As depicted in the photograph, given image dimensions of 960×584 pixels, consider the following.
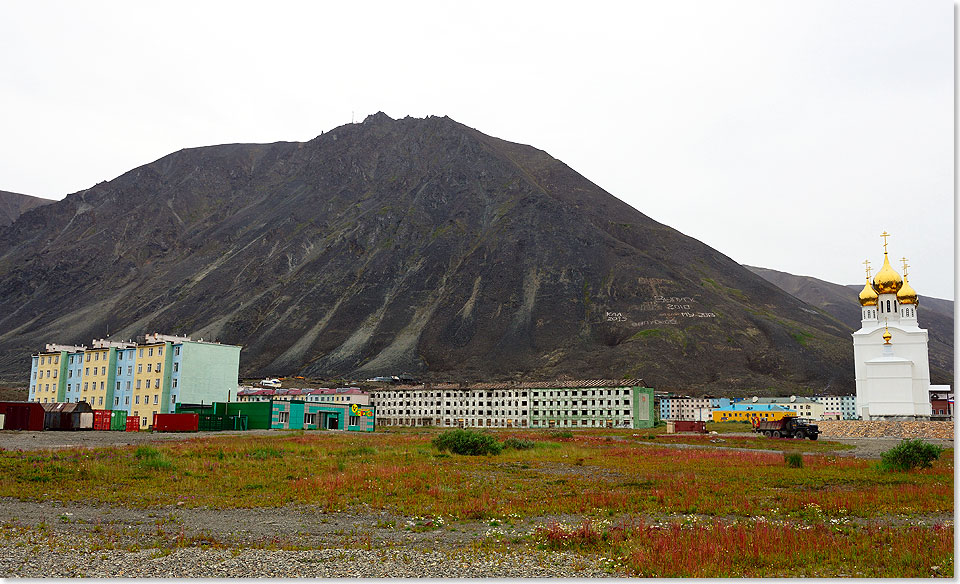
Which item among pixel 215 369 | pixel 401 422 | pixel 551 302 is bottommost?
pixel 401 422

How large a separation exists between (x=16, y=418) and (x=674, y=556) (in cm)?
6651

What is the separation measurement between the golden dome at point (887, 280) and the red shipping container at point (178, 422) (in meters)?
78.8

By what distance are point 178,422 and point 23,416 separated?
12.5m

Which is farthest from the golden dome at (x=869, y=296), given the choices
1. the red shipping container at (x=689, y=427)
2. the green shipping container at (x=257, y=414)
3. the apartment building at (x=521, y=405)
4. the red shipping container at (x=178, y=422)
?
the red shipping container at (x=178, y=422)

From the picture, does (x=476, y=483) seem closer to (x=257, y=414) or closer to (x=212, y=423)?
(x=212, y=423)

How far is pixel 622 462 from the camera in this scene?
34.8 metres

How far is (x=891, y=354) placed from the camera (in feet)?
271

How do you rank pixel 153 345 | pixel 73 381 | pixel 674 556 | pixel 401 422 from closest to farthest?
pixel 674 556, pixel 153 345, pixel 73 381, pixel 401 422

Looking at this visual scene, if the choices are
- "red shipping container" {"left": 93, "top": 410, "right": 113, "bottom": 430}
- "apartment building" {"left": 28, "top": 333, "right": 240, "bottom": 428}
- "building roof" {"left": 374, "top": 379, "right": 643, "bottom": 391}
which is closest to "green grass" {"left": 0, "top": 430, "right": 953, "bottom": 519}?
"red shipping container" {"left": 93, "top": 410, "right": 113, "bottom": 430}

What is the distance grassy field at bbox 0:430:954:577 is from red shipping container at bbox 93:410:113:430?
36.1 m

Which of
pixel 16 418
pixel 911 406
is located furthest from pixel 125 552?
pixel 911 406

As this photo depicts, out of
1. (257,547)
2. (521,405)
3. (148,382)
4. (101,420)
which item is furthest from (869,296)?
(257,547)

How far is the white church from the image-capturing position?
3110 inches

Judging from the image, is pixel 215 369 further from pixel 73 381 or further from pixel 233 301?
pixel 233 301
